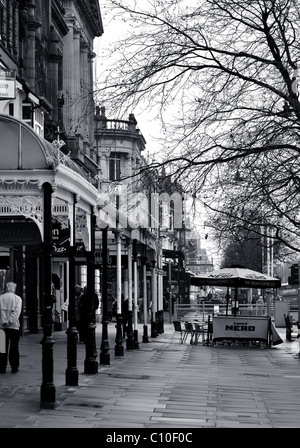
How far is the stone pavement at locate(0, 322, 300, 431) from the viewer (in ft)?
38.2

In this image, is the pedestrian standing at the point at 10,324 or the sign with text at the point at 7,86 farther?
the sign with text at the point at 7,86

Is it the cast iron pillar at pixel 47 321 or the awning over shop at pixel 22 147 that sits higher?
the awning over shop at pixel 22 147

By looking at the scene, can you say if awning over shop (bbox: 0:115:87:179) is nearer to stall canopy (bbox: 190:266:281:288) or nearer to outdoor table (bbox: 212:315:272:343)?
outdoor table (bbox: 212:315:272:343)

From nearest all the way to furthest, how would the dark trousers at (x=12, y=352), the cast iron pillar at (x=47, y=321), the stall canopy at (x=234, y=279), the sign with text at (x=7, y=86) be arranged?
the cast iron pillar at (x=47, y=321), the dark trousers at (x=12, y=352), the sign with text at (x=7, y=86), the stall canopy at (x=234, y=279)

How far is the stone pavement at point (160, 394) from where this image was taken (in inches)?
459

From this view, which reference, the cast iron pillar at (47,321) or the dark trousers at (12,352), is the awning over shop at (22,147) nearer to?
the cast iron pillar at (47,321)

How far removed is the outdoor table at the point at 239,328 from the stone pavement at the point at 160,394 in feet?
22.9

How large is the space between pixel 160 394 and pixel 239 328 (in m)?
17.5

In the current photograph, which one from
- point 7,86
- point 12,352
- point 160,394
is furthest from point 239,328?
point 160,394

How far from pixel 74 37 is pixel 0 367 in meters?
37.4

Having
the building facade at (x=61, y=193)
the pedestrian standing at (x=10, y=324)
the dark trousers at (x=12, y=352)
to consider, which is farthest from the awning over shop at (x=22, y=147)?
the dark trousers at (x=12, y=352)

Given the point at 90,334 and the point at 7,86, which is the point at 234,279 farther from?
the point at 90,334
